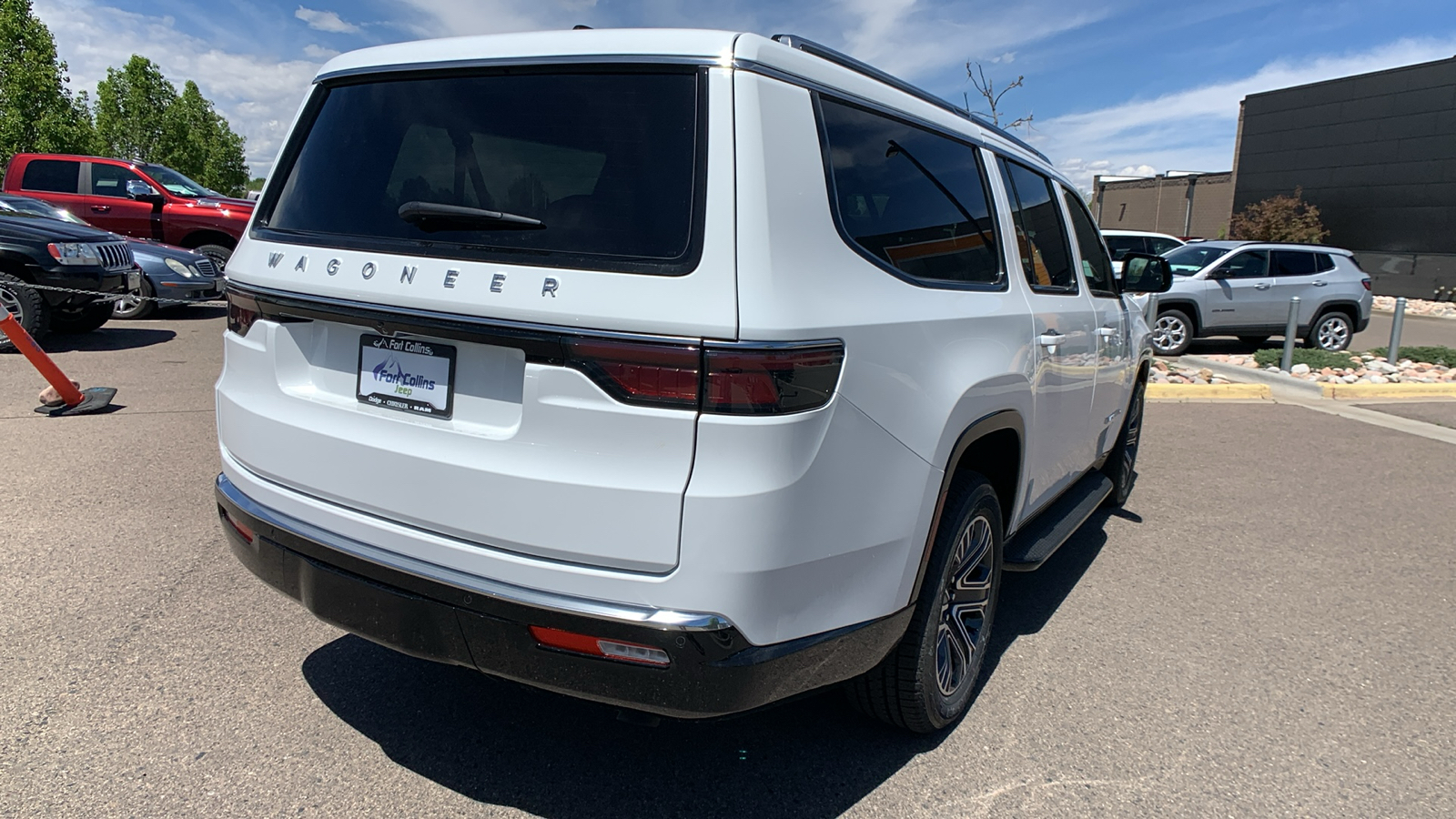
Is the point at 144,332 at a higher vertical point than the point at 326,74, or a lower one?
lower

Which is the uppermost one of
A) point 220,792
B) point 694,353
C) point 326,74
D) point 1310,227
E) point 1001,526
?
point 1310,227

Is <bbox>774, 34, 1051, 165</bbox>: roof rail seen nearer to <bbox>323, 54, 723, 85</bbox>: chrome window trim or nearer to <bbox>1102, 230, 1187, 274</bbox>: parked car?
<bbox>323, 54, 723, 85</bbox>: chrome window trim

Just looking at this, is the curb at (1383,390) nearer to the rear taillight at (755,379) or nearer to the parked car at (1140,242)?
the parked car at (1140,242)

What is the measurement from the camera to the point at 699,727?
2838 millimetres

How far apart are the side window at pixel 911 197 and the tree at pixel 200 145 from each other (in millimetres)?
56695

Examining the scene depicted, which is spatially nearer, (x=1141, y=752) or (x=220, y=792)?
(x=220, y=792)

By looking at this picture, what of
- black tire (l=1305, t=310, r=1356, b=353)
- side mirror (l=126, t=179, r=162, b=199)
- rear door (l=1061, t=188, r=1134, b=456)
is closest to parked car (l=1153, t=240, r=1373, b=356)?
black tire (l=1305, t=310, r=1356, b=353)

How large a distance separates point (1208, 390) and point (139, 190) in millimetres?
14185

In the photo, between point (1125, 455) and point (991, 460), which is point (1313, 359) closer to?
point (1125, 455)

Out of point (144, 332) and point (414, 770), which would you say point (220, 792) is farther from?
point (144, 332)

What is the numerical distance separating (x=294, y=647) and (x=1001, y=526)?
2532 mm

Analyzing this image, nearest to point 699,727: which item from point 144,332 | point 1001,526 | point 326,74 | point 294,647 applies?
point 1001,526

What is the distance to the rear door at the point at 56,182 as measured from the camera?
13711mm

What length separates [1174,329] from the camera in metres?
13.3
